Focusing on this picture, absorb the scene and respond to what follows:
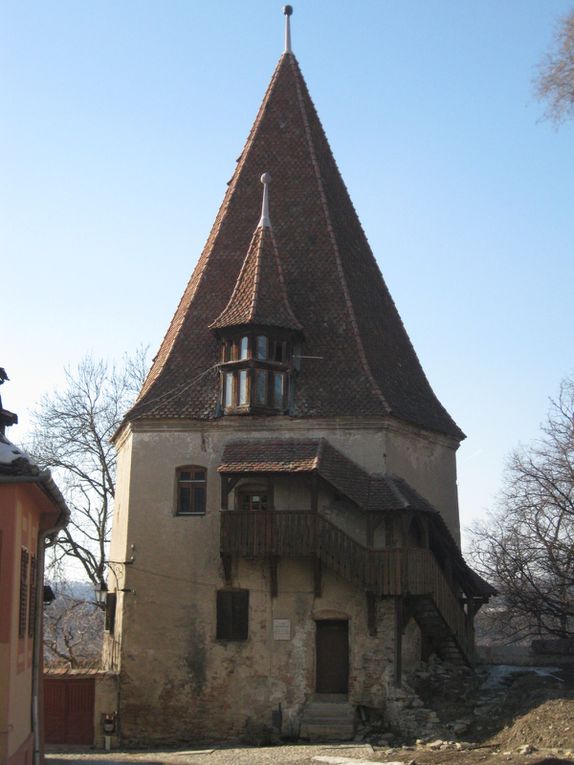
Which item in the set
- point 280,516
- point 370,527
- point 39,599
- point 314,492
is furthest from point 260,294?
point 39,599

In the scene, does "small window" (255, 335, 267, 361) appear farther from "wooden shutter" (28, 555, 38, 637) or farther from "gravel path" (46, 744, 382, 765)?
"wooden shutter" (28, 555, 38, 637)

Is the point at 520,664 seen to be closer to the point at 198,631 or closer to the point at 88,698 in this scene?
the point at 198,631

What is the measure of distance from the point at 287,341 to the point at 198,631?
7.05m

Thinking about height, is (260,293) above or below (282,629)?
above

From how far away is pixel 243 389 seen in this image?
78.1 feet

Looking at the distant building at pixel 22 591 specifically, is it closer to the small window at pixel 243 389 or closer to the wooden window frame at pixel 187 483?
the wooden window frame at pixel 187 483

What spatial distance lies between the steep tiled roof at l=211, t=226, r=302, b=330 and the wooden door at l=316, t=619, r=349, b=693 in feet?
23.0

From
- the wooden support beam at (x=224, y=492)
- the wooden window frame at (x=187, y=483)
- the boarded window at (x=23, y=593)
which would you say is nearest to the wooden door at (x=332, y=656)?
the wooden support beam at (x=224, y=492)

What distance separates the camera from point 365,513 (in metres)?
22.3

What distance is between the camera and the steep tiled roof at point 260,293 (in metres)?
Result: 24.2

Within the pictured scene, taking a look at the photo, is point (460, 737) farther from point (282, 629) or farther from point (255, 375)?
point (255, 375)

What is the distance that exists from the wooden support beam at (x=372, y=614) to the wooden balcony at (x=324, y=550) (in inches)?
11.8

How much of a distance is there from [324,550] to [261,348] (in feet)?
16.7

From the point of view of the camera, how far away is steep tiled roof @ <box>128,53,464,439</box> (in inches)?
960
